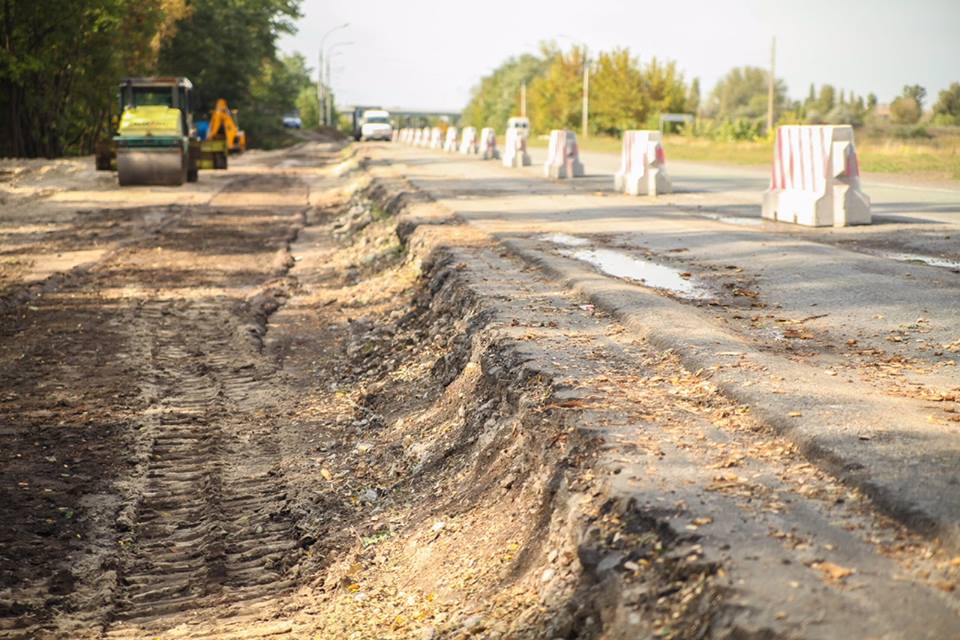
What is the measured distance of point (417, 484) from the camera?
6.68 metres

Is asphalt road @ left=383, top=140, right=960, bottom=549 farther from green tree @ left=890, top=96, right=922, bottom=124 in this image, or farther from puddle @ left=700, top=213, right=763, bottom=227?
green tree @ left=890, top=96, right=922, bottom=124

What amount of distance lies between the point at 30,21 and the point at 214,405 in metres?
34.8

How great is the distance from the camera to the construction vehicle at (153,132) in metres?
29.6

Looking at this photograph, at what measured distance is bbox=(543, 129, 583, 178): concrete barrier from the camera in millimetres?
28594

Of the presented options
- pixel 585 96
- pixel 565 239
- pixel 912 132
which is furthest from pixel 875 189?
pixel 585 96

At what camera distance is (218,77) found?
6719cm

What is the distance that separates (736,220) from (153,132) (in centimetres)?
1840

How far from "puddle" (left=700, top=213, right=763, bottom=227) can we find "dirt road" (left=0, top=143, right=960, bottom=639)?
187 inches

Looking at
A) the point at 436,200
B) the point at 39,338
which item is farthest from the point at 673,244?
the point at 436,200

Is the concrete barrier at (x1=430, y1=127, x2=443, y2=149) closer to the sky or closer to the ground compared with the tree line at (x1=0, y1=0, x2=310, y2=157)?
closer to the ground

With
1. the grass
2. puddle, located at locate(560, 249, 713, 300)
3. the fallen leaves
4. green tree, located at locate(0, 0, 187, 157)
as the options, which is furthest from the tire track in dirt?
green tree, located at locate(0, 0, 187, 157)

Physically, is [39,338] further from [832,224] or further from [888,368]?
[832,224]

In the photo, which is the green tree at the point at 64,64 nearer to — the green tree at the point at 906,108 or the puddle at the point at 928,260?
the puddle at the point at 928,260

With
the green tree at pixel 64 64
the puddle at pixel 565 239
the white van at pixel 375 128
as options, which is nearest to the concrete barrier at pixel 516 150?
the green tree at pixel 64 64
